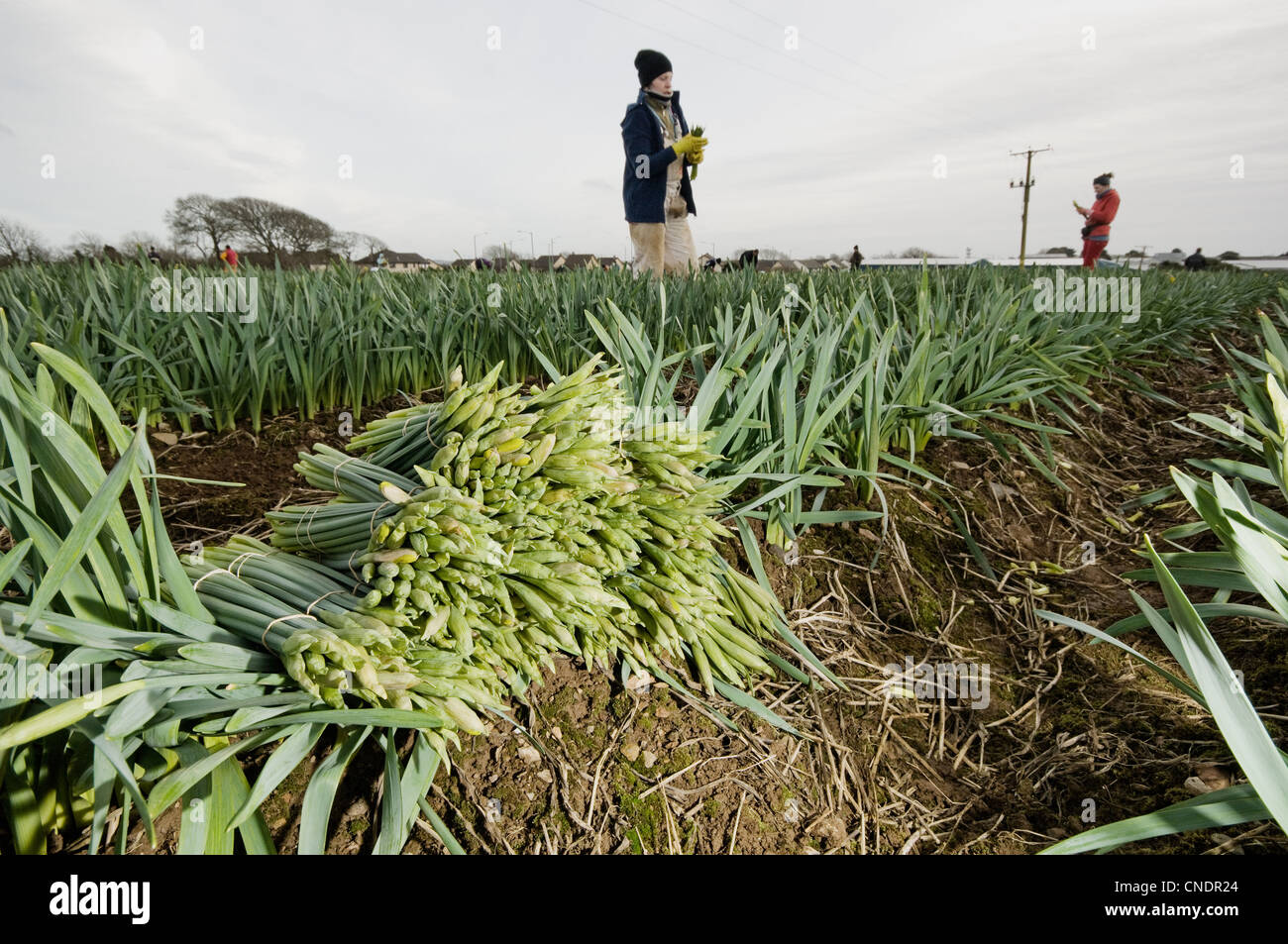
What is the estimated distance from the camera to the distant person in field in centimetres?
520

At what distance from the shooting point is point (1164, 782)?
129 centimetres

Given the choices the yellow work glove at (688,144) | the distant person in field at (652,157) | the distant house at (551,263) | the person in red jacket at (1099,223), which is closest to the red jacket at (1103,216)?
the person in red jacket at (1099,223)

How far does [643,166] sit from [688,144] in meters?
0.37

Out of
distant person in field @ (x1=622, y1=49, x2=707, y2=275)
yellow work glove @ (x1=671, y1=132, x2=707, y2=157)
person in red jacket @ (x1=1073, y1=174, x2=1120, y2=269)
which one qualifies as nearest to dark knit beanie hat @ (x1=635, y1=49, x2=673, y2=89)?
distant person in field @ (x1=622, y1=49, x2=707, y2=275)

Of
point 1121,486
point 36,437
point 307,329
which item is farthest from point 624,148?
point 36,437

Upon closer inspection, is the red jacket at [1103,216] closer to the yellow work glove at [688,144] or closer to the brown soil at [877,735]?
the yellow work glove at [688,144]

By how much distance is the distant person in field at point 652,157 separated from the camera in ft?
17.0

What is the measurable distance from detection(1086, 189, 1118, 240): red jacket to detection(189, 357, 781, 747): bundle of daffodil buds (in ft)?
36.8

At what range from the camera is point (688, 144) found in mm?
5125

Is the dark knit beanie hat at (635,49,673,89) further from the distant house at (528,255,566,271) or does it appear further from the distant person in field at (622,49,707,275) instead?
the distant house at (528,255,566,271)

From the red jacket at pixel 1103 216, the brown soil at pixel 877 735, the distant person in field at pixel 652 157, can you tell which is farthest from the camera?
the red jacket at pixel 1103 216
